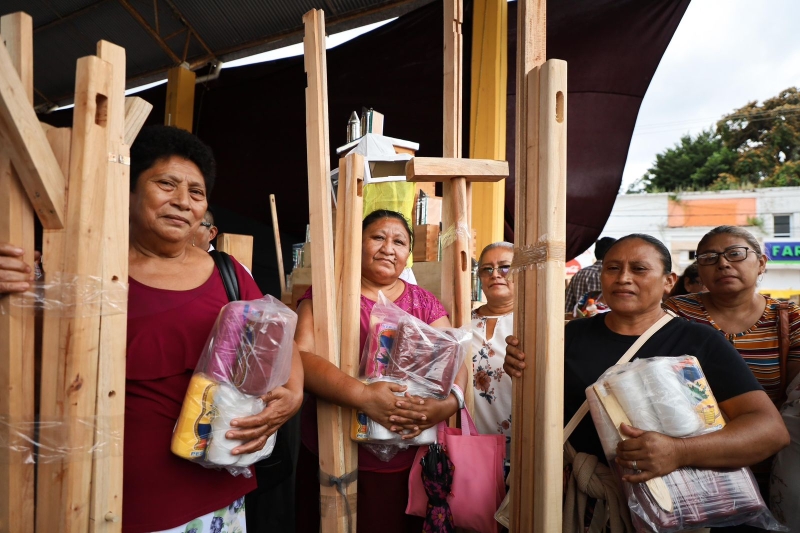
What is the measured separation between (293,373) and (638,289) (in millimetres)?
1174

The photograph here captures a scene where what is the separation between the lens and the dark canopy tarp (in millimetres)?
5344

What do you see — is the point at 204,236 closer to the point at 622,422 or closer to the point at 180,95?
the point at 622,422

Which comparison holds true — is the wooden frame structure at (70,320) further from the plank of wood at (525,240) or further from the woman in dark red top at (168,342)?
the plank of wood at (525,240)

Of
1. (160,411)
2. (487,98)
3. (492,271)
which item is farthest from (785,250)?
(160,411)

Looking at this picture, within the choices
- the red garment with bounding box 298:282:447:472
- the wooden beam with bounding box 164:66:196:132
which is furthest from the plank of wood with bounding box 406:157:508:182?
the wooden beam with bounding box 164:66:196:132

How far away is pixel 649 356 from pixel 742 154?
34946 millimetres

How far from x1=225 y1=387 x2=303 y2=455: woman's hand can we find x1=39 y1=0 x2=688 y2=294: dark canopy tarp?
4.16 metres

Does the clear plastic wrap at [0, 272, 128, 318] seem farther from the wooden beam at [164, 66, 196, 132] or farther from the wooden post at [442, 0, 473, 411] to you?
the wooden beam at [164, 66, 196, 132]

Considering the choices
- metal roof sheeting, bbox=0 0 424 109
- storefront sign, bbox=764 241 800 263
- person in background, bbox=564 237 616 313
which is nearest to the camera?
person in background, bbox=564 237 616 313

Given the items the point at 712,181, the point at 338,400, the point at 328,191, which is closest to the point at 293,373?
the point at 338,400

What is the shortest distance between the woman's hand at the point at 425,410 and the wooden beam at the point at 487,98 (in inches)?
137

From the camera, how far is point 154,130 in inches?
62.1

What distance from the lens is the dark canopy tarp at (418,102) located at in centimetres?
534

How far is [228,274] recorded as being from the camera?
166 centimetres
